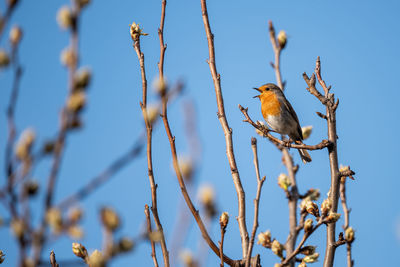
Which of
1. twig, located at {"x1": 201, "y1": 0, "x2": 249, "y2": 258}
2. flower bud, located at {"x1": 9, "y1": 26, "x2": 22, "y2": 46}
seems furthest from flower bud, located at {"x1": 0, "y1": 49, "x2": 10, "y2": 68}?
twig, located at {"x1": 201, "y1": 0, "x2": 249, "y2": 258}

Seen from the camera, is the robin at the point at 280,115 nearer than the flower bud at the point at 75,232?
No

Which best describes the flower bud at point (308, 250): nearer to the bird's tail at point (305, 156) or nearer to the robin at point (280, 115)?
the bird's tail at point (305, 156)

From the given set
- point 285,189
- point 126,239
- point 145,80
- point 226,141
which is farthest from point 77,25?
point 285,189

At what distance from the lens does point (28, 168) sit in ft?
3.54

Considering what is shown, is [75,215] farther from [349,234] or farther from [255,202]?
[349,234]

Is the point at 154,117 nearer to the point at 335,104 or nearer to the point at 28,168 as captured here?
the point at 28,168

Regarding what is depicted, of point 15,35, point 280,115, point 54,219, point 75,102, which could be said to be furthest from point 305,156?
point 54,219

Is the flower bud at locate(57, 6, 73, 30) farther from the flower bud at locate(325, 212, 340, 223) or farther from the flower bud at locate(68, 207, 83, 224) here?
the flower bud at locate(325, 212, 340, 223)

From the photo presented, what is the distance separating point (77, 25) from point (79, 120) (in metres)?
0.26

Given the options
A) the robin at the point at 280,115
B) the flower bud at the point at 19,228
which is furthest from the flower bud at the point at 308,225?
the robin at the point at 280,115

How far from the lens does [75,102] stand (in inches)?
44.7

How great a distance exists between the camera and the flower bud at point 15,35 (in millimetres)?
1364

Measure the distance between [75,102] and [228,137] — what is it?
1567 millimetres

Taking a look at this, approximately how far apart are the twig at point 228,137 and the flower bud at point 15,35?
1.45 metres
